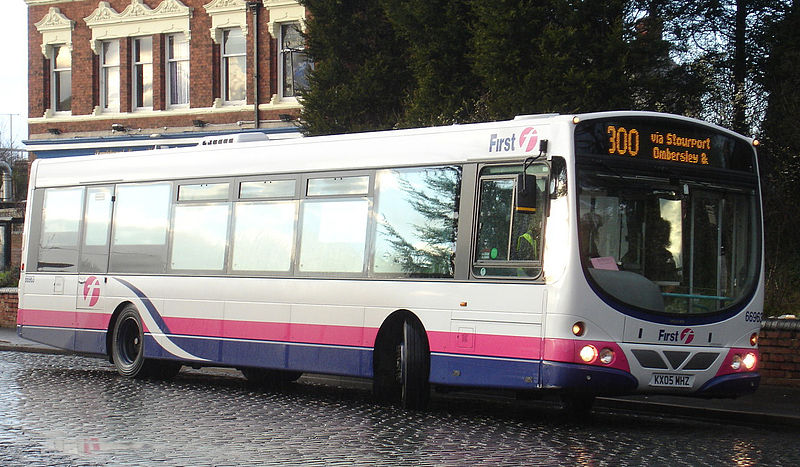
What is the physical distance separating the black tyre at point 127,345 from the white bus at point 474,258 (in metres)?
0.43

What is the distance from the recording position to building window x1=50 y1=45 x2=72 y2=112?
42.6m

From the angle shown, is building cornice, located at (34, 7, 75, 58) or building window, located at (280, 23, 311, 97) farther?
building cornice, located at (34, 7, 75, 58)

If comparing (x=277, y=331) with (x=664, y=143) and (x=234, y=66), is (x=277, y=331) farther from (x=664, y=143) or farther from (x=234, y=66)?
(x=234, y=66)

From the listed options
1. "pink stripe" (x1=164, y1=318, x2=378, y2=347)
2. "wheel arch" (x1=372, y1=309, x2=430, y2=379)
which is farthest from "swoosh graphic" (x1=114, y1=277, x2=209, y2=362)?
"wheel arch" (x1=372, y1=309, x2=430, y2=379)

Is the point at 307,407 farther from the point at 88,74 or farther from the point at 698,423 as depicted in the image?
the point at 88,74

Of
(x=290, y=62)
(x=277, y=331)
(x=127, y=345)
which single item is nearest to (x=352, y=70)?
(x=290, y=62)

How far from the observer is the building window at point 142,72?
40.9 m

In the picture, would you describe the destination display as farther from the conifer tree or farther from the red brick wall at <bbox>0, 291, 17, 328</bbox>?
the red brick wall at <bbox>0, 291, 17, 328</bbox>

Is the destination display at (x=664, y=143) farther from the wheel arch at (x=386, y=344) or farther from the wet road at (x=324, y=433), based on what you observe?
the wheel arch at (x=386, y=344)

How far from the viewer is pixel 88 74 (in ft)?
137

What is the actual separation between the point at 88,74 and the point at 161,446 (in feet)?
109

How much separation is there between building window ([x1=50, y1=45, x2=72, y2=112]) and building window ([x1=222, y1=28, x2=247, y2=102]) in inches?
240

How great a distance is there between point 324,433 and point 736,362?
158 inches

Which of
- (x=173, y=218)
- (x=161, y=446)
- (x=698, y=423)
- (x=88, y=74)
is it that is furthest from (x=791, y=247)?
(x=88, y=74)
